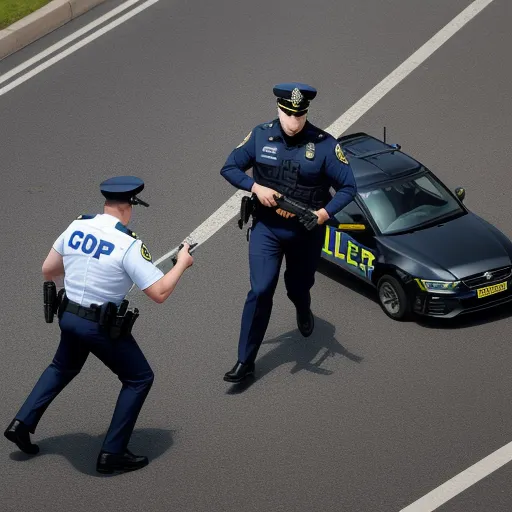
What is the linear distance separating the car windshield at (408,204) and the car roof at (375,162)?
4.7 inches

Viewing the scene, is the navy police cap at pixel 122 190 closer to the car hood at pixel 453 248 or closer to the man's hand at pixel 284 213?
the man's hand at pixel 284 213

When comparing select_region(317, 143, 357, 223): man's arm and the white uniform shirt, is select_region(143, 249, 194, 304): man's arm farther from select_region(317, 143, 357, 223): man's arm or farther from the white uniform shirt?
select_region(317, 143, 357, 223): man's arm

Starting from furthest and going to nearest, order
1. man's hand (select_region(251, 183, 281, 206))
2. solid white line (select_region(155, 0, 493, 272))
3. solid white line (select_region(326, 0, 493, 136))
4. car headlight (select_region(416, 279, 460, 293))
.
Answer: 1. solid white line (select_region(326, 0, 493, 136))
2. solid white line (select_region(155, 0, 493, 272))
3. car headlight (select_region(416, 279, 460, 293))
4. man's hand (select_region(251, 183, 281, 206))

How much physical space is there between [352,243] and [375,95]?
404 centimetres

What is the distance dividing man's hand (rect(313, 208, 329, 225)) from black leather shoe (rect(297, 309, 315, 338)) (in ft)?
4.10

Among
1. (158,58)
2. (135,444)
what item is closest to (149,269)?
(135,444)

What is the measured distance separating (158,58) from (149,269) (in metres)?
8.02

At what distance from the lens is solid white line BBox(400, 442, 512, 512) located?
346 inches

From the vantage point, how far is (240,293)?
38.3 ft

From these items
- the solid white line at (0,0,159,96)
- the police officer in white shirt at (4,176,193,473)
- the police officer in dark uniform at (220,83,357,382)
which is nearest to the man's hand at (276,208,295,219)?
the police officer in dark uniform at (220,83,357,382)

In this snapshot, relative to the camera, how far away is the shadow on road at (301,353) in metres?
10.5

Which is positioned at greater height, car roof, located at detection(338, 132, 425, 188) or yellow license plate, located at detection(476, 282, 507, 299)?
car roof, located at detection(338, 132, 425, 188)

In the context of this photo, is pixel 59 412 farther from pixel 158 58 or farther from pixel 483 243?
pixel 158 58

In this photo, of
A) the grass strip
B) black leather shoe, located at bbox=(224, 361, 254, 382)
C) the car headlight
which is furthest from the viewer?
the grass strip
